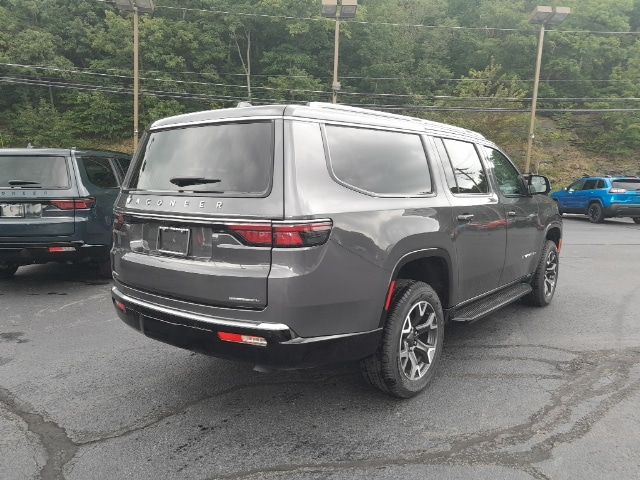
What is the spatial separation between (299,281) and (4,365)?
9.47 ft

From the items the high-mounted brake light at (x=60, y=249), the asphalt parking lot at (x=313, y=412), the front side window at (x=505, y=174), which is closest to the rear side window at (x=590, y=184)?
the asphalt parking lot at (x=313, y=412)

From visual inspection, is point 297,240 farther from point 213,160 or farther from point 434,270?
point 434,270

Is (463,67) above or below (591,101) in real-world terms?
above

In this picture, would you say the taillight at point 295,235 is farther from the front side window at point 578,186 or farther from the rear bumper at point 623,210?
the front side window at point 578,186

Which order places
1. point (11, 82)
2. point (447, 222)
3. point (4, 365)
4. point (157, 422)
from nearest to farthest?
point (157, 422)
point (447, 222)
point (4, 365)
point (11, 82)

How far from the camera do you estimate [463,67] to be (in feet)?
172

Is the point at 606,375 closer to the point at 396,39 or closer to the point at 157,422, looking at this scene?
the point at 157,422

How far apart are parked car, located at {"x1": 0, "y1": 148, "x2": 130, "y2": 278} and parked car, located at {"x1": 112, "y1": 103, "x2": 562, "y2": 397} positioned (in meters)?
3.06

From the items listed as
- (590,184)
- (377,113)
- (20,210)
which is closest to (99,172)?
(20,210)

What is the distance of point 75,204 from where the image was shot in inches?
246

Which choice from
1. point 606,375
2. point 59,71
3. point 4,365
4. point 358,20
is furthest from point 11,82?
point 606,375

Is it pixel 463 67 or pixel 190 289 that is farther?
pixel 463 67

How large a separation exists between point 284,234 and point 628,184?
18863 mm

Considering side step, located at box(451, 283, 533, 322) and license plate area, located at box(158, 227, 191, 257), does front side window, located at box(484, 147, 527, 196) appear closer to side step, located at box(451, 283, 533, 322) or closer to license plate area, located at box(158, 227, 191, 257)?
side step, located at box(451, 283, 533, 322)
